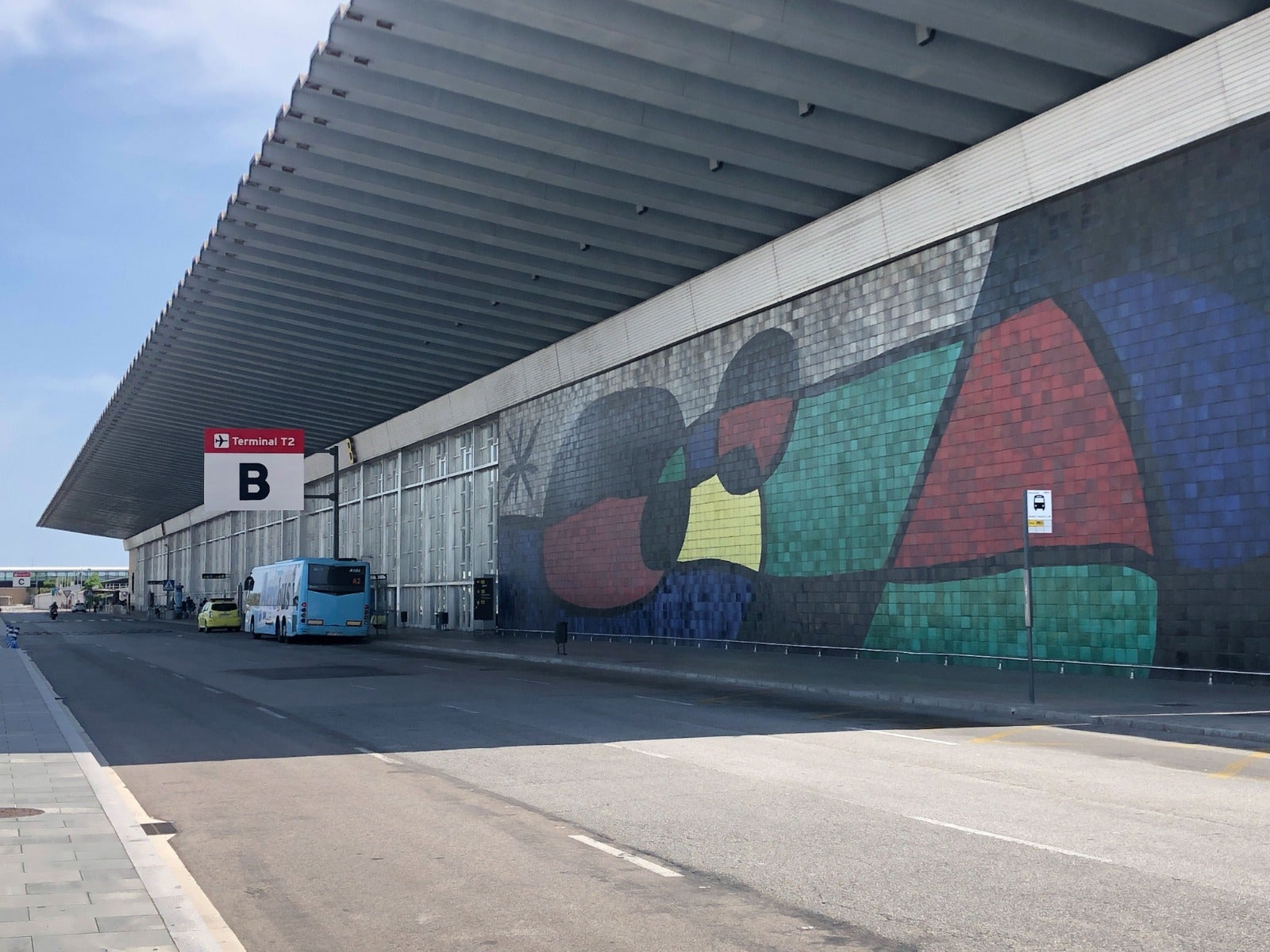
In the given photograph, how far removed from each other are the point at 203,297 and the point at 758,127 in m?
21.2

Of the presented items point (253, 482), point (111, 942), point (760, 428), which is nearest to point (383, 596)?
point (253, 482)

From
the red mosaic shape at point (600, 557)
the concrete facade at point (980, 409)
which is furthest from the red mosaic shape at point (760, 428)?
the red mosaic shape at point (600, 557)

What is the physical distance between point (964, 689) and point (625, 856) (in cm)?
1331

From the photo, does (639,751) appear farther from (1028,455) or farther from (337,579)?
(337,579)

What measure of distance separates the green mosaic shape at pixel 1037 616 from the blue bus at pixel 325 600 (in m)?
27.2

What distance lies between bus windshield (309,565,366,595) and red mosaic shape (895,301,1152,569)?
28.8 metres

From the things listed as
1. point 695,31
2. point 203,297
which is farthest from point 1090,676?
point 203,297

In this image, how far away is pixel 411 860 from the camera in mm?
8148

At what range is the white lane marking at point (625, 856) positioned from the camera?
25.2ft

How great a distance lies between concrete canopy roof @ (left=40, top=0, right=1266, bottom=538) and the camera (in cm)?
2031

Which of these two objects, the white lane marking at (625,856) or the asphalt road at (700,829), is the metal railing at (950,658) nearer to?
the asphalt road at (700,829)

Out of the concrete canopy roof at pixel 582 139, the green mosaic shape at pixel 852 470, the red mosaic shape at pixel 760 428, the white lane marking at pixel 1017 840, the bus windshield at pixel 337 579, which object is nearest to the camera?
the white lane marking at pixel 1017 840

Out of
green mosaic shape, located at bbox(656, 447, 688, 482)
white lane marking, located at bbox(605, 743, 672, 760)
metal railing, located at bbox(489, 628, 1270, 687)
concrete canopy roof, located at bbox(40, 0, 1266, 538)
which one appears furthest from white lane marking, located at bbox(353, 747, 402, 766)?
green mosaic shape, located at bbox(656, 447, 688, 482)

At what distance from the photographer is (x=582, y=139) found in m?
25.6
